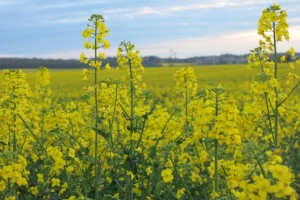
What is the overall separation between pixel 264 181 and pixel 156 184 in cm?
232

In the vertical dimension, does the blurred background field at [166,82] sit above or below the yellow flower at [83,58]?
below

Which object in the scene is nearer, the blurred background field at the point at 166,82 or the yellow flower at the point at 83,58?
the yellow flower at the point at 83,58

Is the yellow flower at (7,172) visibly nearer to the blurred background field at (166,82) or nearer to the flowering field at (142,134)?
the flowering field at (142,134)

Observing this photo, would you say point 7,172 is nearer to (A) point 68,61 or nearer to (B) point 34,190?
(B) point 34,190

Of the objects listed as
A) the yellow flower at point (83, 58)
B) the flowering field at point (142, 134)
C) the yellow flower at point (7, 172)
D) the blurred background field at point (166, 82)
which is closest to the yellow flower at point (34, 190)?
the flowering field at point (142, 134)

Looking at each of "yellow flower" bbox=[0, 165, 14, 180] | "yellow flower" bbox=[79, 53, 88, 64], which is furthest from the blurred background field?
"yellow flower" bbox=[0, 165, 14, 180]

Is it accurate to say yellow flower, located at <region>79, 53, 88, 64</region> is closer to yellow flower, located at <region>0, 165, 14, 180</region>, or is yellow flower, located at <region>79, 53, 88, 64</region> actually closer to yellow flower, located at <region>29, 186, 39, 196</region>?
yellow flower, located at <region>0, 165, 14, 180</region>

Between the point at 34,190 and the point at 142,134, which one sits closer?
the point at 142,134

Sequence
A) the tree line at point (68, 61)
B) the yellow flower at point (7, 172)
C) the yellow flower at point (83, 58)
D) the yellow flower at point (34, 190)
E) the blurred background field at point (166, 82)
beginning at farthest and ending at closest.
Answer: the tree line at point (68, 61) < the blurred background field at point (166, 82) < the yellow flower at point (34, 190) < the yellow flower at point (83, 58) < the yellow flower at point (7, 172)

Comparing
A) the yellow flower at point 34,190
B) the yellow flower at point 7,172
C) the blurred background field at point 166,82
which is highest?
the blurred background field at point 166,82

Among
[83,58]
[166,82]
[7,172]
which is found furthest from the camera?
[166,82]

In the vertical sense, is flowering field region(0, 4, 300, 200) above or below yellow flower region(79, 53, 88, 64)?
below

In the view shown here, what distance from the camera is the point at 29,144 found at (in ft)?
22.6

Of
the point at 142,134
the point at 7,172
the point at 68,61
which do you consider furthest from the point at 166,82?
the point at 68,61
